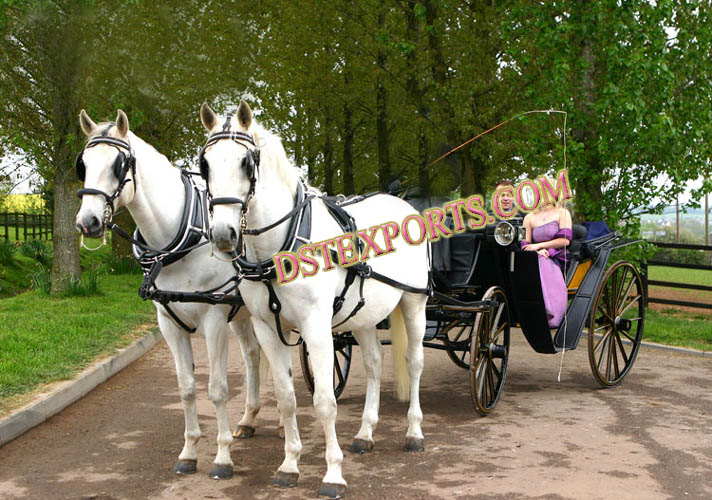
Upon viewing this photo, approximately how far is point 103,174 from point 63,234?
31.9 ft

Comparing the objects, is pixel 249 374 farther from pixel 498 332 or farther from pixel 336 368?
pixel 498 332

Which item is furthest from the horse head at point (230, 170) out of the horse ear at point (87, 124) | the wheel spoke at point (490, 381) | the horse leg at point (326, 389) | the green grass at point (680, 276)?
the green grass at point (680, 276)

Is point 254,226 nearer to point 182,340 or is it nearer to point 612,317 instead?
point 182,340

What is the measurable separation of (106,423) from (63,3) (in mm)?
8455

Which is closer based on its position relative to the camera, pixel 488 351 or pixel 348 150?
pixel 488 351

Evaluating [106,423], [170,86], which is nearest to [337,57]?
[170,86]

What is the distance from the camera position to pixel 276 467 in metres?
5.23

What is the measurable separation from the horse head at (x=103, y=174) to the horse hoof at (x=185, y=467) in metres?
1.70

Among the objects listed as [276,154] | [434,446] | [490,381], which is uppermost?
[276,154]

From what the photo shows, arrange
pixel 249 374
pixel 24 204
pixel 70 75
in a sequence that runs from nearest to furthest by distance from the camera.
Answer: pixel 249 374 → pixel 70 75 → pixel 24 204

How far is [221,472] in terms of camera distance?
16.4 ft

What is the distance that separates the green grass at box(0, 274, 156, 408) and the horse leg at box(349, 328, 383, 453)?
3.19 metres

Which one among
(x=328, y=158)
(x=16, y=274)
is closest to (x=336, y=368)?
(x=16, y=274)

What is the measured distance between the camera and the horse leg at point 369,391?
5.59 meters
